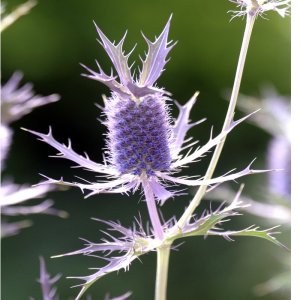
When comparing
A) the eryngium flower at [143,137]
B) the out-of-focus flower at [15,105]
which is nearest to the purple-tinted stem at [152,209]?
the eryngium flower at [143,137]

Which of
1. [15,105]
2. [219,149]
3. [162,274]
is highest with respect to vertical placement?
[15,105]

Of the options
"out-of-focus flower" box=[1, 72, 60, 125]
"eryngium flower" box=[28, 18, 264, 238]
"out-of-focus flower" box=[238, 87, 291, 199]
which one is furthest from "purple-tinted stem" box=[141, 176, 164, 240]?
"out-of-focus flower" box=[238, 87, 291, 199]

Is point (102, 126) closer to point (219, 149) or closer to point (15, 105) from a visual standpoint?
point (15, 105)

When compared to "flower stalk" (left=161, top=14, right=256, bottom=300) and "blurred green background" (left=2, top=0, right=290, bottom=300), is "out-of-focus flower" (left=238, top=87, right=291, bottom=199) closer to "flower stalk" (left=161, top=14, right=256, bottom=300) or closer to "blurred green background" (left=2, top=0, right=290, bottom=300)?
"blurred green background" (left=2, top=0, right=290, bottom=300)

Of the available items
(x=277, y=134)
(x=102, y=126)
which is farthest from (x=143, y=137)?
(x=102, y=126)

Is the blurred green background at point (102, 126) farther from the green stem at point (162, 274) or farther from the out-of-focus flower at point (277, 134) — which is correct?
the green stem at point (162, 274)
